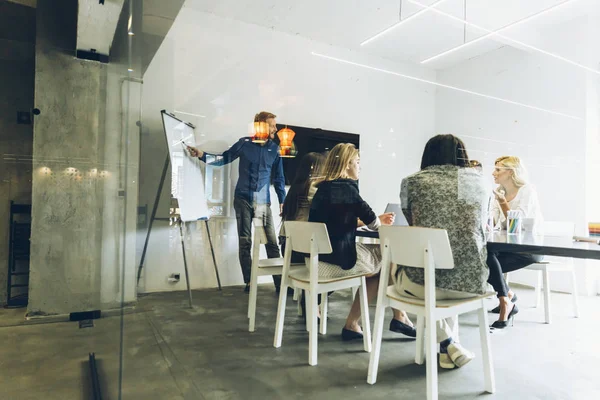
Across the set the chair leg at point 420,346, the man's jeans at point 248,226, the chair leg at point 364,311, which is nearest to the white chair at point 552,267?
the chair leg at point 420,346

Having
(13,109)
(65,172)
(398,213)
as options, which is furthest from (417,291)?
(13,109)

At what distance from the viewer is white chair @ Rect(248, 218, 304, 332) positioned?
85.5 inches

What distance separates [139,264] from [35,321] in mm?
1994

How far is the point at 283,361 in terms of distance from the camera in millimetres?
2049

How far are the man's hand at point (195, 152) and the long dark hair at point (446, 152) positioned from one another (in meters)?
1.19

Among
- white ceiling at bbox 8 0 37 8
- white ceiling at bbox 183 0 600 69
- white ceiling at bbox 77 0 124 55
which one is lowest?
white ceiling at bbox 183 0 600 69

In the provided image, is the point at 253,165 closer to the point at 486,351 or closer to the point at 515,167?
the point at 515,167

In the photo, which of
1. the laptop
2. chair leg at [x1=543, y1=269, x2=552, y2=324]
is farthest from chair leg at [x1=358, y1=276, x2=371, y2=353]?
chair leg at [x1=543, y1=269, x2=552, y2=324]

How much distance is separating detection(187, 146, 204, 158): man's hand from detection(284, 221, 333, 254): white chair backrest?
0.63 metres

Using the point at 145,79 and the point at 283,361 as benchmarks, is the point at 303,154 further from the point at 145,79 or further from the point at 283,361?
the point at 283,361

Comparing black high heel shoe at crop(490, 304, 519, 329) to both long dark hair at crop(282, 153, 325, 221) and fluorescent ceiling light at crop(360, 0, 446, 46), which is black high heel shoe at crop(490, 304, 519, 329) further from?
fluorescent ceiling light at crop(360, 0, 446, 46)

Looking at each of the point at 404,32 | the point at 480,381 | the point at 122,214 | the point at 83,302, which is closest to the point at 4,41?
the point at 83,302

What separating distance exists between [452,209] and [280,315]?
119 centimetres

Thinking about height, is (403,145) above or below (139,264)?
above
